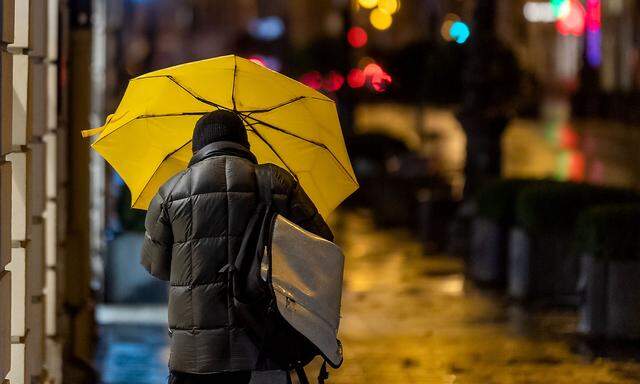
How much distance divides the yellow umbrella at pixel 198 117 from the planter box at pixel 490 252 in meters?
8.05

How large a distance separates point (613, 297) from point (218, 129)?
5885mm

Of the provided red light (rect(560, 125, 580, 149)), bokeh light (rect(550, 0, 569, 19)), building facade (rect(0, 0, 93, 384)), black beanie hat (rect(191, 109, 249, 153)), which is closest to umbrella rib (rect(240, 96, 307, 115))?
black beanie hat (rect(191, 109, 249, 153))

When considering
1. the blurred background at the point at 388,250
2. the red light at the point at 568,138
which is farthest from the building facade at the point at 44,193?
the red light at the point at 568,138

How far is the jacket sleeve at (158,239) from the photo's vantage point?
5.71 m

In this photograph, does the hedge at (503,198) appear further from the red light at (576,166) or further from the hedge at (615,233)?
the red light at (576,166)

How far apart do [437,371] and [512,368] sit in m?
0.56

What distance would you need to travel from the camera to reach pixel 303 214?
573 centimetres

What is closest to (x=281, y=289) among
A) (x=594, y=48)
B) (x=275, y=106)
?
(x=275, y=106)

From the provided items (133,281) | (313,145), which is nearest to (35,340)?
(313,145)

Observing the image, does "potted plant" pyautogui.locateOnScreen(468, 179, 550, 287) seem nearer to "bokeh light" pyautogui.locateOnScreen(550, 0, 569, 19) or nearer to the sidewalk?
the sidewalk

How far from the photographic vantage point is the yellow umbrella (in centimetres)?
636

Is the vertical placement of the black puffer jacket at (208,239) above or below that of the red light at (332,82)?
below

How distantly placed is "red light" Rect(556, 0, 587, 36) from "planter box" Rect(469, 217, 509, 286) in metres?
51.4

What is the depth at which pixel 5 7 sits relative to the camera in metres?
5.53
